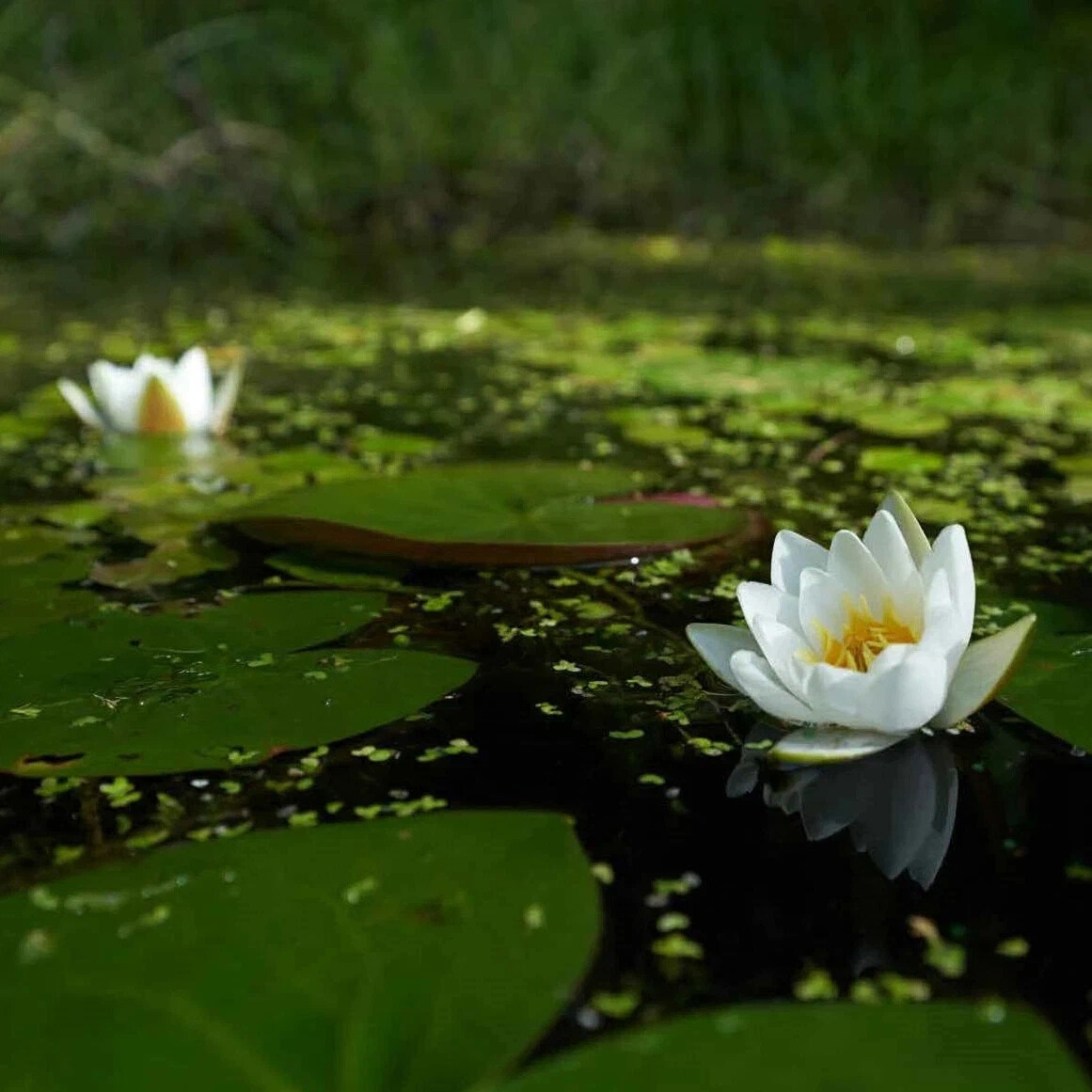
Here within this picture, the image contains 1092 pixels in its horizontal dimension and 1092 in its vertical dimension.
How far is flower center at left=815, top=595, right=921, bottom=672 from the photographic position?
0.84m

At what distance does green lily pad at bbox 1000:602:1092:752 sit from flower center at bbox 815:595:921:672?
0.29ft

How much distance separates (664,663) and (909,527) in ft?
0.69

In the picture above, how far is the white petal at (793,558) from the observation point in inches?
35.2

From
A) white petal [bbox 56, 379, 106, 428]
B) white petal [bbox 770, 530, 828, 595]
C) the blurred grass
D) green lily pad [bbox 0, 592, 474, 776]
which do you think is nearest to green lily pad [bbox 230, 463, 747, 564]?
green lily pad [bbox 0, 592, 474, 776]

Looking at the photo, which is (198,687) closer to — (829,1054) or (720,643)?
(720,643)

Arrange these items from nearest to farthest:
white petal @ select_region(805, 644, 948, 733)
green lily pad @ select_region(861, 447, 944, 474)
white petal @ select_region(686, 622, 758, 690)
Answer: white petal @ select_region(805, 644, 948, 733), white petal @ select_region(686, 622, 758, 690), green lily pad @ select_region(861, 447, 944, 474)

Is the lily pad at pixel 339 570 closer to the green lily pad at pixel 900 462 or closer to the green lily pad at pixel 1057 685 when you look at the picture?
the green lily pad at pixel 1057 685

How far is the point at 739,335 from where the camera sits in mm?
2752

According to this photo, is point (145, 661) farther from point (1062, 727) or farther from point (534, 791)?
point (1062, 727)

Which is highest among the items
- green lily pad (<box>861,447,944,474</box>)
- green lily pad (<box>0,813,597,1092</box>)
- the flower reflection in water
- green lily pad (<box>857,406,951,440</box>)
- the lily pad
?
green lily pad (<box>0,813,597,1092</box>)

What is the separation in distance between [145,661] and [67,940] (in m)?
0.37

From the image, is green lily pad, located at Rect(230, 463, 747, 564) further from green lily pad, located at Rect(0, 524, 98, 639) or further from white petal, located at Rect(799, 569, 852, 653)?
white petal, located at Rect(799, 569, 852, 653)

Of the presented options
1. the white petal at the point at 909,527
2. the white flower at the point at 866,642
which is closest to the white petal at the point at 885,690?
the white flower at the point at 866,642

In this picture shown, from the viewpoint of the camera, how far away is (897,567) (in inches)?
33.3
